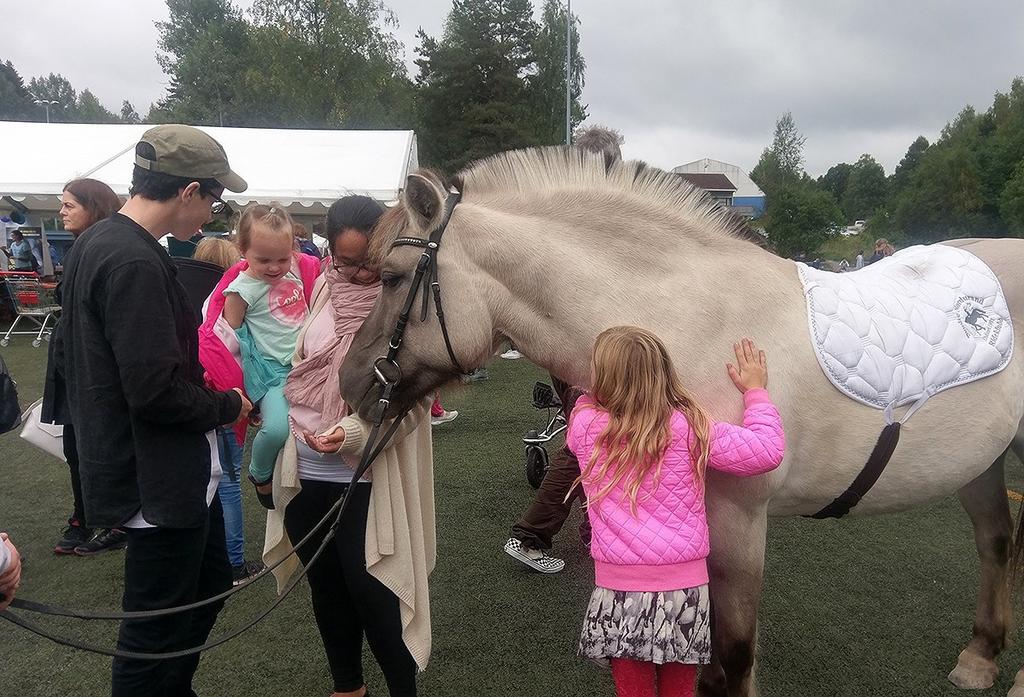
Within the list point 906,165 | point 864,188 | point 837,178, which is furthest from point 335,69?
Answer: point 837,178

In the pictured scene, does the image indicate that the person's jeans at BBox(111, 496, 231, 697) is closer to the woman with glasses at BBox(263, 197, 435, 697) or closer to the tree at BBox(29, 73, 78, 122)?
the woman with glasses at BBox(263, 197, 435, 697)

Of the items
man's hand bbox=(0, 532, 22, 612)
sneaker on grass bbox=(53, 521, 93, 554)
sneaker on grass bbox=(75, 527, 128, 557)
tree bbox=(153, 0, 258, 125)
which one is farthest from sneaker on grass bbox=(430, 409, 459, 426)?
tree bbox=(153, 0, 258, 125)

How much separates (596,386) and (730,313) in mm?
462

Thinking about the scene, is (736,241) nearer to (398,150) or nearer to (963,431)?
(963,431)

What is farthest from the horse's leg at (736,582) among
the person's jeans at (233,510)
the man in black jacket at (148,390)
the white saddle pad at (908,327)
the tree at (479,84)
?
the tree at (479,84)

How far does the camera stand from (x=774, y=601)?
3.29m

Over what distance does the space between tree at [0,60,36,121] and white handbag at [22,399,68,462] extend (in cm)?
8144

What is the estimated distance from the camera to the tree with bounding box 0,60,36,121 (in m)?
66.3

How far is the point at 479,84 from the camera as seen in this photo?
105ft

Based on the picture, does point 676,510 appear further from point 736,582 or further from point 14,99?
point 14,99

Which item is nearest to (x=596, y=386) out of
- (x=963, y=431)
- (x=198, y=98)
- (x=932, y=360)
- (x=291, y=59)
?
(x=932, y=360)

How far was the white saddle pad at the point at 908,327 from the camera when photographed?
1829 mm

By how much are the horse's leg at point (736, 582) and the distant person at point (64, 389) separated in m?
2.37

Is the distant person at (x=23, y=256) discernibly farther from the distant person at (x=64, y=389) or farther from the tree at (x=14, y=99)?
the tree at (x=14, y=99)
